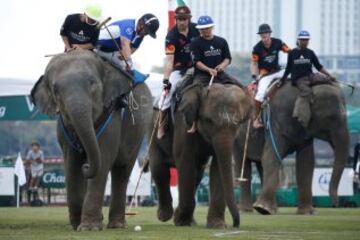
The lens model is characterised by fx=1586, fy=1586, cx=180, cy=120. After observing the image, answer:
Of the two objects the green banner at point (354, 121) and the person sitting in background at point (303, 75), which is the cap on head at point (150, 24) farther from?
the green banner at point (354, 121)

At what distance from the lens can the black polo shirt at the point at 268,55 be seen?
3331cm

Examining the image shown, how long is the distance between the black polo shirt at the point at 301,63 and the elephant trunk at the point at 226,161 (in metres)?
9.17

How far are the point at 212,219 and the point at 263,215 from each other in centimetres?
727

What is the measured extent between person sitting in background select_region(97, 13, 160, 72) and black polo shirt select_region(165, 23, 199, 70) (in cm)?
78

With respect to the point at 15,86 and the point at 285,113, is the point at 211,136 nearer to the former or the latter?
the point at 285,113

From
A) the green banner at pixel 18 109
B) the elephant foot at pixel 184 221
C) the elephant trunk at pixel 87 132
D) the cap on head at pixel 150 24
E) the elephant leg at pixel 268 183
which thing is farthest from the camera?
the green banner at pixel 18 109

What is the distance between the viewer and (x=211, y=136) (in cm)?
2397

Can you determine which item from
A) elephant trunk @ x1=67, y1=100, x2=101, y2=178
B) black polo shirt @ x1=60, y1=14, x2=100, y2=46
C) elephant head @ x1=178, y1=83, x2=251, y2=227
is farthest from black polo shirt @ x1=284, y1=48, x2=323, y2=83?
elephant trunk @ x1=67, y1=100, x2=101, y2=178

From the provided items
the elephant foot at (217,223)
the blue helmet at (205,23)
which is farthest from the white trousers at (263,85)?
the elephant foot at (217,223)

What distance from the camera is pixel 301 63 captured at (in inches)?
1286

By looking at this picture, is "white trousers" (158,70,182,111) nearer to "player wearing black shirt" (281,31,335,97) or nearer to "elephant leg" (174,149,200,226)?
"elephant leg" (174,149,200,226)

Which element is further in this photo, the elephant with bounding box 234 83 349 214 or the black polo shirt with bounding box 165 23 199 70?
the elephant with bounding box 234 83 349 214

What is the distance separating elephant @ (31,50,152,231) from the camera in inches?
859


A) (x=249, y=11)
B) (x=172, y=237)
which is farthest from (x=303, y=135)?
(x=249, y=11)
